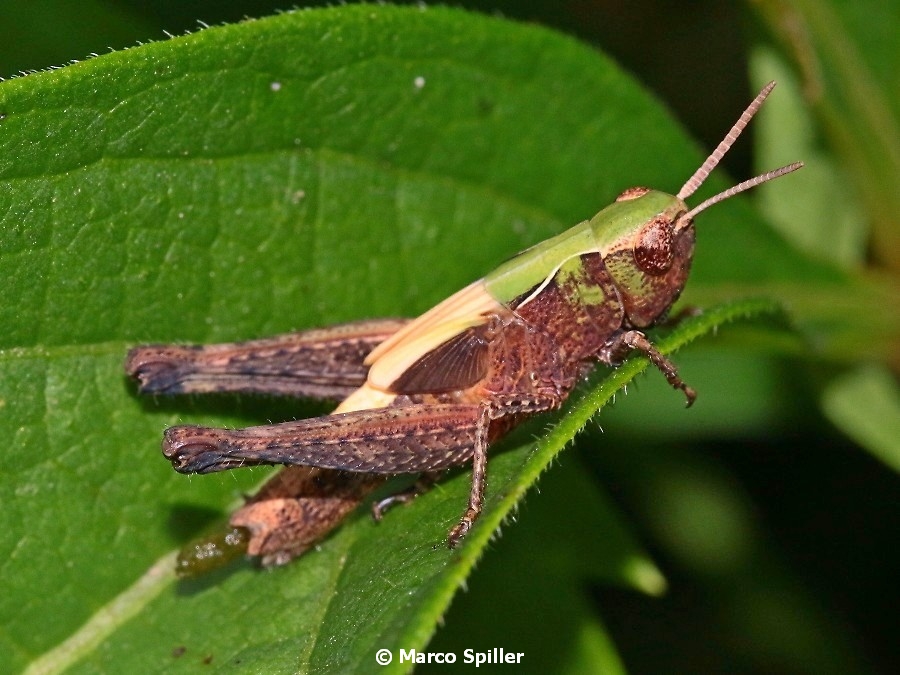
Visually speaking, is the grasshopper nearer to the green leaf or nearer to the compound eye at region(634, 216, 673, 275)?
the compound eye at region(634, 216, 673, 275)

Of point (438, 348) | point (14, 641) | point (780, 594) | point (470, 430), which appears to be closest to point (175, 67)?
point (438, 348)

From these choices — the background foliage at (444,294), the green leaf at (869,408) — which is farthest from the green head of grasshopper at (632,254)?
the green leaf at (869,408)

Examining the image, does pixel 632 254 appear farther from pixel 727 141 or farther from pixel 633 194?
pixel 727 141

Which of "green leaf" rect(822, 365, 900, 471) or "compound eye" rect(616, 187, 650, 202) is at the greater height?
"compound eye" rect(616, 187, 650, 202)

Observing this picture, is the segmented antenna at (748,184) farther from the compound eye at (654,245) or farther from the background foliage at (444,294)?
the background foliage at (444,294)

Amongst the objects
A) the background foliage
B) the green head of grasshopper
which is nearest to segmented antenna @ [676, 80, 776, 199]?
the green head of grasshopper

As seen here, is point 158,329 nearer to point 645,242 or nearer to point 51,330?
point 51,330

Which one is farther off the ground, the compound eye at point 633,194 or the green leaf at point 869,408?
the compound eye at point 633,194
